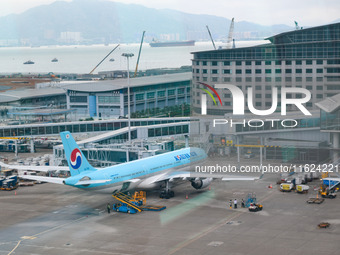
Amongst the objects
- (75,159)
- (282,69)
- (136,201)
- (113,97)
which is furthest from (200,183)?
(113,97)

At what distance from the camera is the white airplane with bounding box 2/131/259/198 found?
54.3 metres

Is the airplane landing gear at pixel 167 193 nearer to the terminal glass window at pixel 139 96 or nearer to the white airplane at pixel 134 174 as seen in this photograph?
the white airplane at pixel 134 174

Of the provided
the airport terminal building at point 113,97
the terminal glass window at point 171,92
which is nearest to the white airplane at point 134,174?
the airport terminal building at point 113,97

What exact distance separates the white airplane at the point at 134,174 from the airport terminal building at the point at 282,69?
7.12 meters

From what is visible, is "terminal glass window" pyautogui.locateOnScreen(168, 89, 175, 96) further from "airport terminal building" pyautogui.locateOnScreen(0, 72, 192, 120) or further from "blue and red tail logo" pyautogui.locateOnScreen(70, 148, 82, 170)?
"blue and red tail logo" pyautogui.locateOnScreen(70, 148, 82, 170)

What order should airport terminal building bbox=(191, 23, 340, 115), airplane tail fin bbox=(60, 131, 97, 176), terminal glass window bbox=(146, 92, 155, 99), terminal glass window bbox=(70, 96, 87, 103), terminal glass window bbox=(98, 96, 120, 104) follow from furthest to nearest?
1. terminal glass window bbox=(146, 92, 155, 99)
2. terminal glass window bbox=(70, 96, 87, 103)
3. terminal glass window bbox=(98, 96, 120, 104)
4. airport terminal building bbox=(191, 23, 340, 115)
5. airplane tail fin bbox=(60, 131, 97, 176)

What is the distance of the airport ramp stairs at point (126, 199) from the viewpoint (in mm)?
53969

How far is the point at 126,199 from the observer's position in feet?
182

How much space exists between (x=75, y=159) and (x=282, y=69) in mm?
25456

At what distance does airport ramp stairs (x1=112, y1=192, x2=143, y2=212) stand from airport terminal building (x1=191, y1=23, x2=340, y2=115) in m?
14.8

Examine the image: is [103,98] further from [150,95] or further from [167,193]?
[167,193]

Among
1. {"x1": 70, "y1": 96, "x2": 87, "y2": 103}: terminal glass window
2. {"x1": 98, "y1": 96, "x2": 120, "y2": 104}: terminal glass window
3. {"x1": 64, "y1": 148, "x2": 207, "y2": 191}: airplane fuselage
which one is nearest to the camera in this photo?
{"x1": 64, "y1": 148, "x2": 207, "y2": 191}: airplane fuselage

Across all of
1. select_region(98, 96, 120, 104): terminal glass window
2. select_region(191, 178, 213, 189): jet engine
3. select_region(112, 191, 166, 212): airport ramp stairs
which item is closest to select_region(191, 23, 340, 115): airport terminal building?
select_region(191, 178, 213, 189): jet engine

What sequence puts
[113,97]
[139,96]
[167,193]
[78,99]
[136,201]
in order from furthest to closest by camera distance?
1. [139,96]
2. [78,99]
3. [113,97]
4. [167,193]
5. [136,201]
